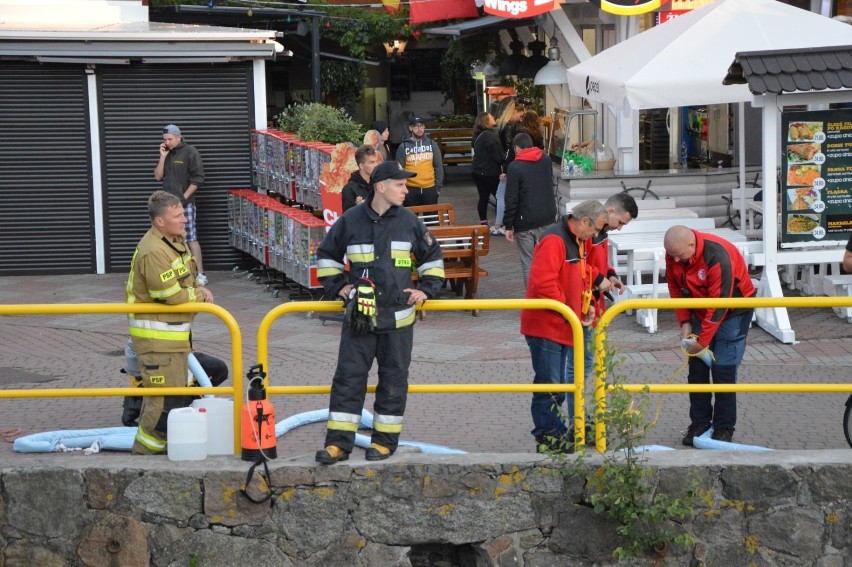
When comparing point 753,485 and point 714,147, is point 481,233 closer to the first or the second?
point 753,485

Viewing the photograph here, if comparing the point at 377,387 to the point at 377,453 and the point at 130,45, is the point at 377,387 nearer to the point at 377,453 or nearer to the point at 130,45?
the point at 377,453

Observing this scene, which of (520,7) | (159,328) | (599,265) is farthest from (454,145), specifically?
(159,328)

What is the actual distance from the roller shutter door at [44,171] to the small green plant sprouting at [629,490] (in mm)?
9892


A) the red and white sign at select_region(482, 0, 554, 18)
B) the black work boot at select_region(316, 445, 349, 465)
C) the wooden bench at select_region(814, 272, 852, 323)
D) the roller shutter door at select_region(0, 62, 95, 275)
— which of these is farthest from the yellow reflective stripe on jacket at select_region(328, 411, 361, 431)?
the red and white sign at select_region(482, 0, 554, 18)

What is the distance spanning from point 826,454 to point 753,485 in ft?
1.63

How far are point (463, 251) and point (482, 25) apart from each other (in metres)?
9.30

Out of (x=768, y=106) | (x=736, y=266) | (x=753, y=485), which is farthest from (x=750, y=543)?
(x=768, y=106)

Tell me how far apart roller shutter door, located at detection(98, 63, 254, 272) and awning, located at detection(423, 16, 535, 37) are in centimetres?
601

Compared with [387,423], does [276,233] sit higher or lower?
higher

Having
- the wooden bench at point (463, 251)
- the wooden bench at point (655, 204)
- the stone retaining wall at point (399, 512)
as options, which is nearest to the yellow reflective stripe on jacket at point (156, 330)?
the stone retaining wall at point (399, 512)

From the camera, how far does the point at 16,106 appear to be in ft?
50.4

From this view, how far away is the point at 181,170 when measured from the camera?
14547 millimetres

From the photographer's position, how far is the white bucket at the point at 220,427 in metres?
7.43

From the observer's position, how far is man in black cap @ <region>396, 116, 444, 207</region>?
1492 cm
